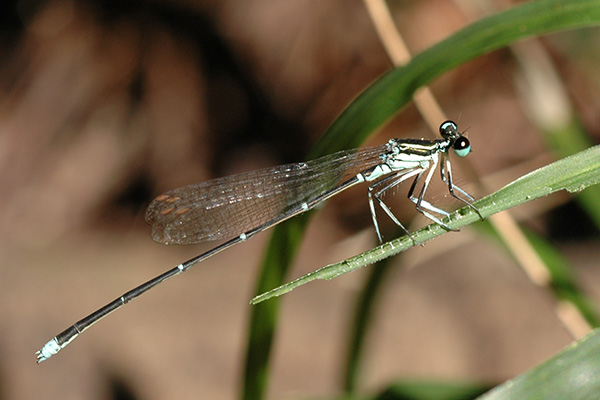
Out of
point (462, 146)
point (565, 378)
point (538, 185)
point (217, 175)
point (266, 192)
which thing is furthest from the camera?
point (217, 175)

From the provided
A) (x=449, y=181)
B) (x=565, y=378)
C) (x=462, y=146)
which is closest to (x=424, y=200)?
(x=449, y=181)

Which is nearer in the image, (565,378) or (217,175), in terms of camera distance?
(565,378)

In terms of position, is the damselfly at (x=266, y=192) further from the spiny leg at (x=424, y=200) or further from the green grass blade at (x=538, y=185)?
the green grass blade at (x=538, y=185)

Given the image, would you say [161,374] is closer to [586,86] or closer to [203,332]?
[203,332]

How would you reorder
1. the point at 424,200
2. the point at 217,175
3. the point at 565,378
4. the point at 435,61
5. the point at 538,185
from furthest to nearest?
1. the point at 217,175
2. the point at 424,200
3. the point at 435,61
4. the point at 538,185
5. the point at 565,378

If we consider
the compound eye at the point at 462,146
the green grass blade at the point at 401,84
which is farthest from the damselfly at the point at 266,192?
the green grass blade at the point at 401,84

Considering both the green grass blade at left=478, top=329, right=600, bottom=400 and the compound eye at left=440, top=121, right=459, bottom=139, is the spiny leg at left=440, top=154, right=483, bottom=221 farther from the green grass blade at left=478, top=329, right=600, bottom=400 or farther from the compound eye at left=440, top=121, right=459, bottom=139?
the green grass blade at left=478, top=329, right=600, bottom=400

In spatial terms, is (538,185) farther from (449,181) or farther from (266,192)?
(266,192)

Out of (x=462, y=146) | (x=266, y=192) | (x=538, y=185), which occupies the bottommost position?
(x=538, y=185)
